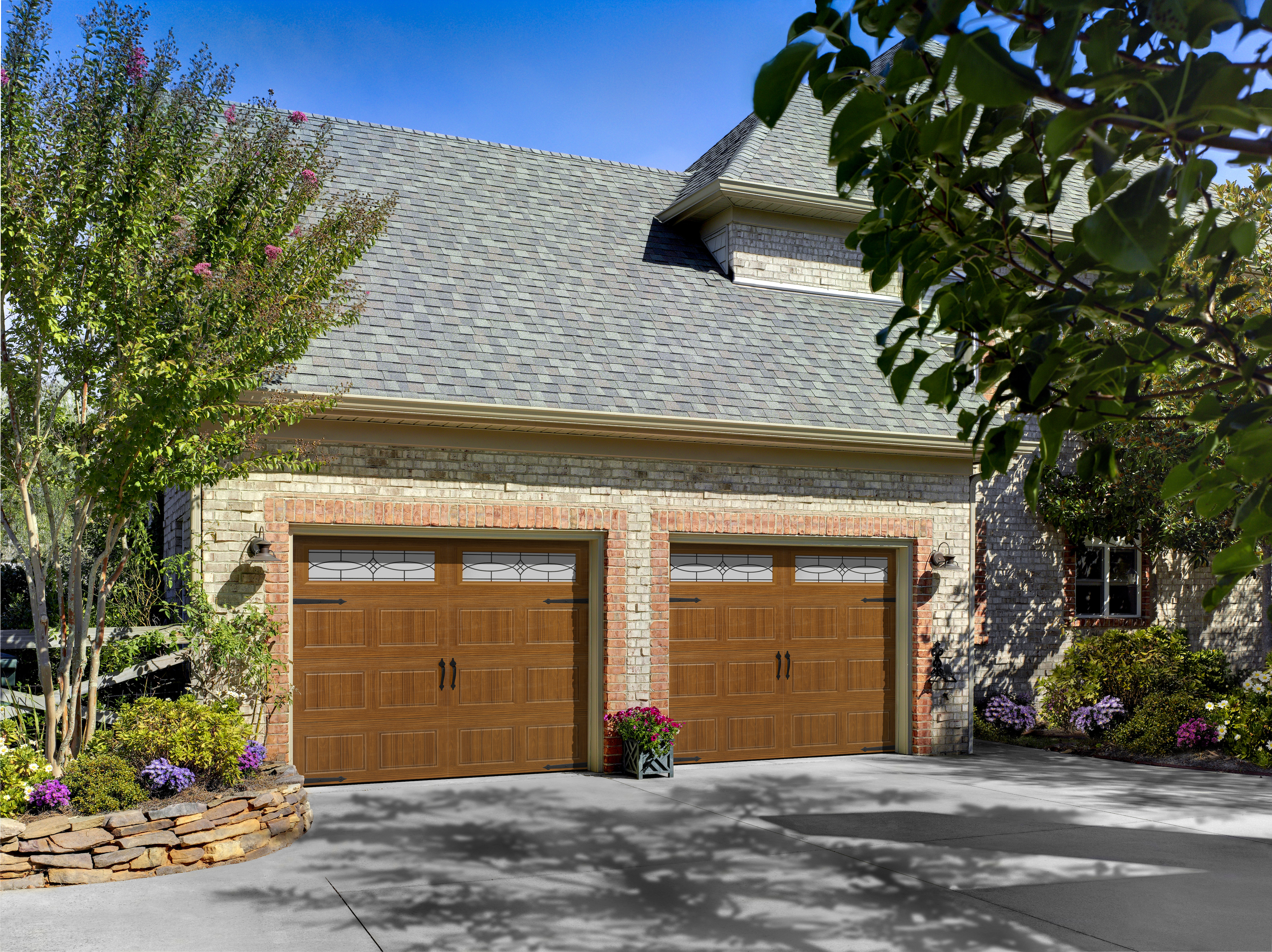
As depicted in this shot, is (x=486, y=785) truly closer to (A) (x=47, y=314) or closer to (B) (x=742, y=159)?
(A) (x=47, y=314)

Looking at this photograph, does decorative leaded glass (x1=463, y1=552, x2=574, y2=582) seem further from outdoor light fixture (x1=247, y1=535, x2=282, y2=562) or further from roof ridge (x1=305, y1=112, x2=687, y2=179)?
roof ridge (x1=305, y1=112, x2=687, y2=179)

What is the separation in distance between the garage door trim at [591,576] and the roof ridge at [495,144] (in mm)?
5890

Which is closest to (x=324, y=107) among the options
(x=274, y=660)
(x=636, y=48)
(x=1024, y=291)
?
(x=636, y=48)

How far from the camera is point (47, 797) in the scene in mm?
7215

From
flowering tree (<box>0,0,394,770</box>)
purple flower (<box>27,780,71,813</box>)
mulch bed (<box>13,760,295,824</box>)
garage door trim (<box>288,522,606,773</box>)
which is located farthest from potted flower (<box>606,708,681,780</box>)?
purple flower (<box>27,780,71,813</box>)

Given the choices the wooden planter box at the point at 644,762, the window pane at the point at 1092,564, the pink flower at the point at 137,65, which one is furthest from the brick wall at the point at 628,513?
the window pane at the point at 1092,564

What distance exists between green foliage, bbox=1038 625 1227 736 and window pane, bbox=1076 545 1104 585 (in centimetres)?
183

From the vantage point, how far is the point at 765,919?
6.28 m

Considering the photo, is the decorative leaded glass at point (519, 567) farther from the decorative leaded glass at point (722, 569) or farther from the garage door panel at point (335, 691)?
the garage door panel at point (335, 691)

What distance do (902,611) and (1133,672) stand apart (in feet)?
11.4

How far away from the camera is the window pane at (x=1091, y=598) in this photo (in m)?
16.1

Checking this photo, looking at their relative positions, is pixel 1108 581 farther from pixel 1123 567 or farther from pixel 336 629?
pixel 336 629

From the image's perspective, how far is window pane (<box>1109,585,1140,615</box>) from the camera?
53.6ft

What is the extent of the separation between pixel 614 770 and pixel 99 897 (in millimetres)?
5555
